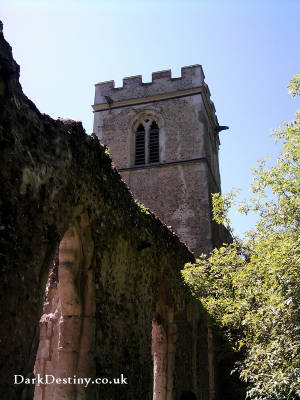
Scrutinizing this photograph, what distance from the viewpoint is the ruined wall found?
3.61 meters

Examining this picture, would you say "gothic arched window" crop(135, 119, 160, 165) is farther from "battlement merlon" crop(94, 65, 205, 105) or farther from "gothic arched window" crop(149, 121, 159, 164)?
"battlement merlon" crop(94, 65, 205, 105)

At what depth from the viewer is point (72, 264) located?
5188 millimetres

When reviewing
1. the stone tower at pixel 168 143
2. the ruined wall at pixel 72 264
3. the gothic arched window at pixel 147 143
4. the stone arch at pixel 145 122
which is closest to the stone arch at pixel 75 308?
the ruined wall at pixel 72 264

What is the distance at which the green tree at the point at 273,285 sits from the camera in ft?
15.7

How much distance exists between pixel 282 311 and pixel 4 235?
331 cm

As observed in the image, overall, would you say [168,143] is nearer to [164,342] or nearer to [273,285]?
[164,342]

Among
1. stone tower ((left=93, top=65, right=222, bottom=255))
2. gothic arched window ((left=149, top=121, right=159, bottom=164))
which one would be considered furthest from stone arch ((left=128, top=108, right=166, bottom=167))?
gothic arched window ((left=149, top=121, right=159, bottom=164))

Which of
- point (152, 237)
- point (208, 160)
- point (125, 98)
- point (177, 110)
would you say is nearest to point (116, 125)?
point (125, 98)

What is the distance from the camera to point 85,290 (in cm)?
520

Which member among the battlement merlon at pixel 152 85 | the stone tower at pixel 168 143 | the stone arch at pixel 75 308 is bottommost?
the stone arch at pixel 75 308

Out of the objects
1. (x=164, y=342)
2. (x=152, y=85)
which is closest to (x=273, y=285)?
(x=164, y=342)

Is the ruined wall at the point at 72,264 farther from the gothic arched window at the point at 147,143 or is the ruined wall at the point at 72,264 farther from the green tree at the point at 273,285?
the gothic arched window at the point at 147,143

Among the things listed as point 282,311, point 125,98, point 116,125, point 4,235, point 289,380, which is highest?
point 125,98

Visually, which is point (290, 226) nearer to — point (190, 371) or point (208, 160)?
point (190, 371)
